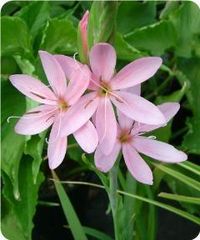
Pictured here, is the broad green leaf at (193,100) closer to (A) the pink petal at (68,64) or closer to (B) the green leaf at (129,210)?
(B) the green leaf at (129,210)

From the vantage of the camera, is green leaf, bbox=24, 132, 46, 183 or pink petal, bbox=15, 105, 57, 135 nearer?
pink petal, bbox=15, 105, 57, 135

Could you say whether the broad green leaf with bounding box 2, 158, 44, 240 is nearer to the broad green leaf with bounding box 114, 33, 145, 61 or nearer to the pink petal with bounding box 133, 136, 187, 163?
the broad green leaf with bounding box 114, 33, 145, 61

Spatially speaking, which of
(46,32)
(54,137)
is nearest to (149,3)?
(46,32)

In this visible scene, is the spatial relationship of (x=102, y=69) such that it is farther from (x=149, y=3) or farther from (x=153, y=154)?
(x=149, y=3)

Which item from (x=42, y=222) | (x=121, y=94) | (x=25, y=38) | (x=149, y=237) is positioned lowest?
(x=42, y=222)

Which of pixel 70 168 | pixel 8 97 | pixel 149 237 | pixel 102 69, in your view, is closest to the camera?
pixel 102 69

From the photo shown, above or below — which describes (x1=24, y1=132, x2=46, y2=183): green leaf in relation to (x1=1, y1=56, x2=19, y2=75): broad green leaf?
below

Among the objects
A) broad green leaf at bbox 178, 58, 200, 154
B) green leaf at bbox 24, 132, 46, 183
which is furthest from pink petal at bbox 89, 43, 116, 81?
broad green leaf at bbox 178, 58, 200, 154

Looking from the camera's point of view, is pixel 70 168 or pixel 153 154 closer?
pixel 153 154
